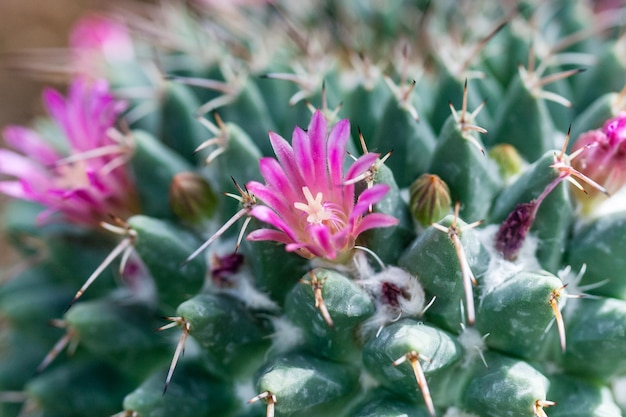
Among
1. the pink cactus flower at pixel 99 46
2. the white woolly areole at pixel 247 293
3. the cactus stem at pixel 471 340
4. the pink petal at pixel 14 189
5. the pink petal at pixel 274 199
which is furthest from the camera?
the pink cactus flower at pixel 99 46

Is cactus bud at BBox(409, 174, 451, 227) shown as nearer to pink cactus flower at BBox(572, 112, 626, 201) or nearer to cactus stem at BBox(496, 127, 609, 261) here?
cactus stem at BBox(496, 127, 609, 261)

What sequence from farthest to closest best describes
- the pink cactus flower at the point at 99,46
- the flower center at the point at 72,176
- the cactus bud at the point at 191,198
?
the pink cactus flower at the point at 99,46 < the flower center at the point at 72,176 < the cactus bud at the point at 191,198

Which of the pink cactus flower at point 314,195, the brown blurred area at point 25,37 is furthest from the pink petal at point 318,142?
the brown blurred area at point 25,37

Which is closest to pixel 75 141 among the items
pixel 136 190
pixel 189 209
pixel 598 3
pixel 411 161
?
pixel 136 190

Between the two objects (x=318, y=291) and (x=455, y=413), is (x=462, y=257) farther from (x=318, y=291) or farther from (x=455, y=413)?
(x=455, y=413)

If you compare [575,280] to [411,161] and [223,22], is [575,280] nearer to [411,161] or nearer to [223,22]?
[411,161]

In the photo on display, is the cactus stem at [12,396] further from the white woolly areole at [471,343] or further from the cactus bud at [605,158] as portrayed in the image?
the cactus bud at [605,158]

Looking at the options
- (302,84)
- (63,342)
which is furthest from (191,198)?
(63,342)

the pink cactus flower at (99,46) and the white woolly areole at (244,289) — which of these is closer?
the white woolly areole at (244,289)

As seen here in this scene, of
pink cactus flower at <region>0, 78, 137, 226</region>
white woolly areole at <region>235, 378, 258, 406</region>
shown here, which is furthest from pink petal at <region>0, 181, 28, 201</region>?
white woolly areole at <region>235, 378, 258, 406</region>
